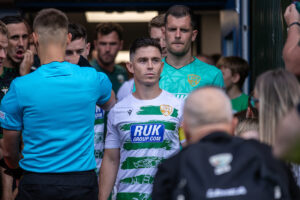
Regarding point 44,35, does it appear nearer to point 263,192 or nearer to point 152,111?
point 152,111

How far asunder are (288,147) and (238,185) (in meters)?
0.68

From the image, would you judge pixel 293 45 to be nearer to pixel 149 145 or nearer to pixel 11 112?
pixel 149 145

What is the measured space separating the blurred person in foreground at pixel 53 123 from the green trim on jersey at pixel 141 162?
450 mm

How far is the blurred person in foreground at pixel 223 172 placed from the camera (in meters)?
2.58

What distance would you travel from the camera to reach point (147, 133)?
434cm

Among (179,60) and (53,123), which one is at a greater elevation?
(179,60)

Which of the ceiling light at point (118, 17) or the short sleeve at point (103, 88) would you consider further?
the ceiling light at point (118, 17)

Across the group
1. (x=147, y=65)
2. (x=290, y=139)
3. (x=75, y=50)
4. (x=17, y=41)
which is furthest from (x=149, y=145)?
(x=290, y=139)

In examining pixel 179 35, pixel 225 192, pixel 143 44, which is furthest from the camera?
pixel 179 35

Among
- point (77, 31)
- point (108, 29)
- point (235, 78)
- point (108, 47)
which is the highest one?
point (77, 31)

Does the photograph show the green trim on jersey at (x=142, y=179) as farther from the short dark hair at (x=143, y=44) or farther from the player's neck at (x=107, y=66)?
the player's neck at (x=107, y=66)

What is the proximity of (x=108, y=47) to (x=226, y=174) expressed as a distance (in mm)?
5254

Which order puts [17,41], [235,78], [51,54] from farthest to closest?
[235,78] < [17,41] < [51,54]

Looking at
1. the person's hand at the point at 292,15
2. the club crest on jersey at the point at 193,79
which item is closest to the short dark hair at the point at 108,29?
the club crest on jersey at the point at 193,79
